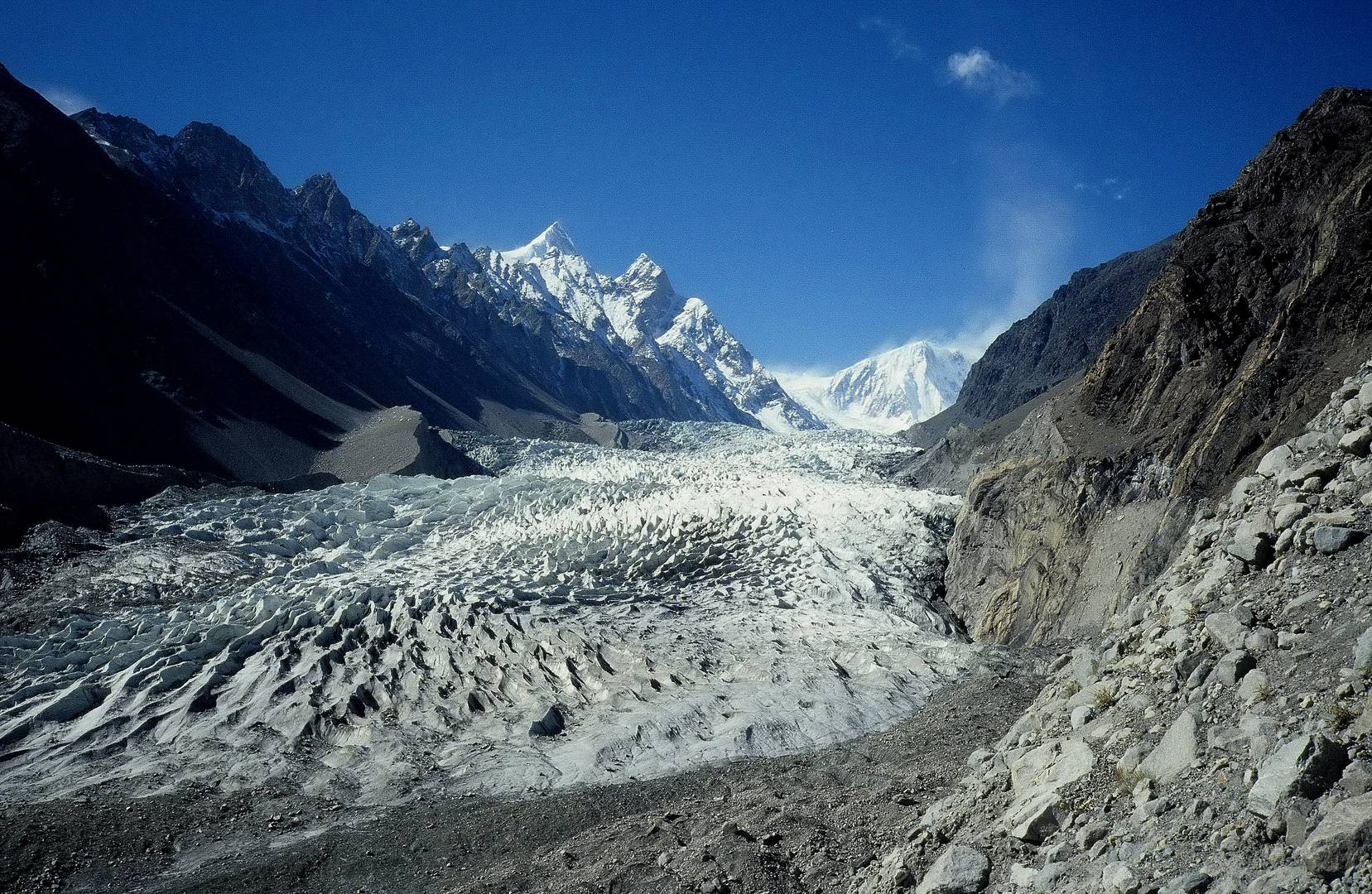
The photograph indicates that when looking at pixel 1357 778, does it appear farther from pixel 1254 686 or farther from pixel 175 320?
pixel 175 320

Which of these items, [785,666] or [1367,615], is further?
[785,666]

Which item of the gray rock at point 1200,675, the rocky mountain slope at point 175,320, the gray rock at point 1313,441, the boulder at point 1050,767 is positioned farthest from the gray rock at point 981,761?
the rocky mountain slope at point 175,320

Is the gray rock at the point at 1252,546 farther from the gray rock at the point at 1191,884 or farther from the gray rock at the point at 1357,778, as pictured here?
the gray rock at the point at 1191,884

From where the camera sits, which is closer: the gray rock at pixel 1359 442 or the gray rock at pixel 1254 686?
the gray rock at pixel 1254 686

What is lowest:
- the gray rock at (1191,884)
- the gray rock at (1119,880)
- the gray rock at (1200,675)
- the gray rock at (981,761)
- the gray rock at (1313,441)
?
the gray rock at (981,761)

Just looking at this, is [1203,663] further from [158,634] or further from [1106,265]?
[1106,265]

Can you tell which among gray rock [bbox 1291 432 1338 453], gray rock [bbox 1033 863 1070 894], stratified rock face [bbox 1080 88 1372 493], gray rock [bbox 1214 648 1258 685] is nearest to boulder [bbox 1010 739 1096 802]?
gray rock [bbox 1033 863 1070 894]

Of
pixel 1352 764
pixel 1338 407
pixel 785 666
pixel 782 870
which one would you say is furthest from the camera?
pixel 785 666

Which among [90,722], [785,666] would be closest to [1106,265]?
[785,666]
